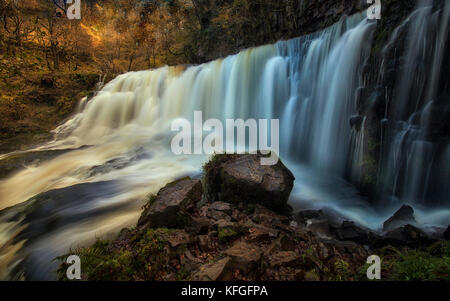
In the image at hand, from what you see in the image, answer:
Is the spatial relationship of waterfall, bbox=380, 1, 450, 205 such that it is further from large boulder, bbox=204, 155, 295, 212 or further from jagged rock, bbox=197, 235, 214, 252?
jagged rock, bbox=197, 235, 214, 252

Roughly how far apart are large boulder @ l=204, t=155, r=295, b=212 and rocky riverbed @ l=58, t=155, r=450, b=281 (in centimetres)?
2

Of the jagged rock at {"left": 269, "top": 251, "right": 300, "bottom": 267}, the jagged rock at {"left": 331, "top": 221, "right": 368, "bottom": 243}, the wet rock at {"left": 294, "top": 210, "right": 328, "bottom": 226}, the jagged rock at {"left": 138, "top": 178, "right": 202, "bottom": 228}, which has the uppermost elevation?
the jagged rock at {"left": 138, "top": 178, "right": 202, "bottom": 228}

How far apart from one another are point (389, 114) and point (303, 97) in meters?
3.48

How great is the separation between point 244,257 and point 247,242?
1.65 feet

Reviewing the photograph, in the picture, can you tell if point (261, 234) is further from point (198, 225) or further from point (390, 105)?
point (390, 105)

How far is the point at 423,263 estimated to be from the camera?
7.39 ft

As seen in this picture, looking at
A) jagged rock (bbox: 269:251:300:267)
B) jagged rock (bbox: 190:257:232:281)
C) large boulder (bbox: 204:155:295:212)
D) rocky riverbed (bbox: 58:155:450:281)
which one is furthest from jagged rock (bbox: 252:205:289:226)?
jagged rock (bbox: 190:257:232:281)

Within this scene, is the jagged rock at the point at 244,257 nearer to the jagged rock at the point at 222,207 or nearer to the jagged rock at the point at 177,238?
the jagged rock at the point at 177,238

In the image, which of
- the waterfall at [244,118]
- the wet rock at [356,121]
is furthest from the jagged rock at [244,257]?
the wet rock at [356,121]

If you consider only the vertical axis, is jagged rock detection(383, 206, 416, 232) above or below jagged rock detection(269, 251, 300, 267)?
below

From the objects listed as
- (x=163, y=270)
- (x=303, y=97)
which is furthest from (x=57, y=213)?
(x=303, y=97)

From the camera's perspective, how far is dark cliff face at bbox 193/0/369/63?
9812 mm

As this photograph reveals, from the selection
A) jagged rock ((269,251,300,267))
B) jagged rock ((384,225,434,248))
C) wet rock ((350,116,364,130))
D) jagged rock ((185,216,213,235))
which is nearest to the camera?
jagged rock ((269,251,300,267))

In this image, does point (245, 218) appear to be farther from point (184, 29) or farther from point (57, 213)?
point (184, 29)
